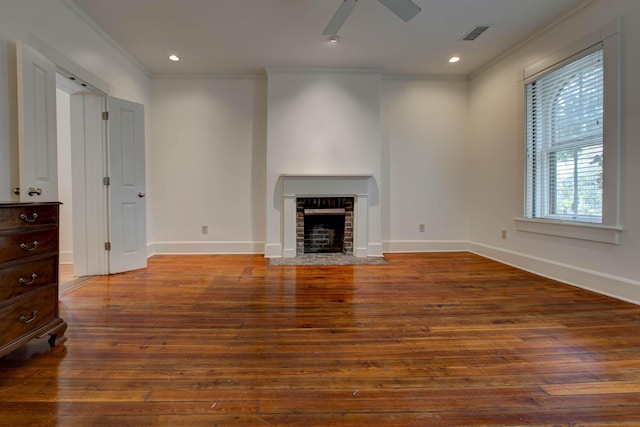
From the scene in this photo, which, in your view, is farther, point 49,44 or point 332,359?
point 49,44

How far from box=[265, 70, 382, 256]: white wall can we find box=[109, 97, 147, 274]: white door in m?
1.59

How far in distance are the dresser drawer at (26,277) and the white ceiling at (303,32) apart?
8.23ft

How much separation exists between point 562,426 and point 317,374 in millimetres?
1001

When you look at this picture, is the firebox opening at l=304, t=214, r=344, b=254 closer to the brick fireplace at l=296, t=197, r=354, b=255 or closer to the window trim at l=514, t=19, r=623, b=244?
the brick fireplace at l=296, t=197, r=354, b=255

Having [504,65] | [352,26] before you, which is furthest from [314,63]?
[504,65]

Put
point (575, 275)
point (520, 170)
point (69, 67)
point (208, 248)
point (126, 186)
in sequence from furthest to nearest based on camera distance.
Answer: point (208, 248), point (520, 170), point (126, 186), point (575, 275), point (69, 67)

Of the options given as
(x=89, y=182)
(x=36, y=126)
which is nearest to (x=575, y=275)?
(x=36, y=126)

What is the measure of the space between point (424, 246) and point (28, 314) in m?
4.44

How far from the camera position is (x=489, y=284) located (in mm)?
3057

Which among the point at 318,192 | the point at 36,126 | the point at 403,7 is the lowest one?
the point at 318,192

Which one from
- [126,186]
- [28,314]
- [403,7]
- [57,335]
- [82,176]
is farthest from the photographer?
[126,186]

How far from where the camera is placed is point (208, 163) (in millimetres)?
4566

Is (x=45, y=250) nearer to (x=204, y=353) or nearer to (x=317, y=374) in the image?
(x=204, y=353)

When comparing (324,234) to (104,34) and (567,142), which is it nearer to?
(567,142)
